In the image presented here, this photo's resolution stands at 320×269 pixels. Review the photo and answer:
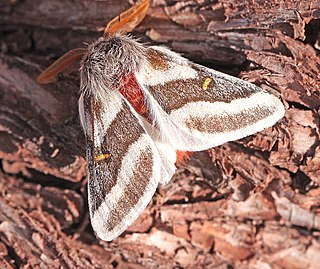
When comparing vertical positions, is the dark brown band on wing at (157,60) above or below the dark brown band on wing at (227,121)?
above

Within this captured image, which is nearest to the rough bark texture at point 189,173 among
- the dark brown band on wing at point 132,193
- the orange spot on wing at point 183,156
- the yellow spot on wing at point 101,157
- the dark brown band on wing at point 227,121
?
the orange spot on wing at point 183,156

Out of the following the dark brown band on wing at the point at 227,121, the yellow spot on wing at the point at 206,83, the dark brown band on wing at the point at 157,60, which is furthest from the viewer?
the dark brown band on wing at the point at 157,60

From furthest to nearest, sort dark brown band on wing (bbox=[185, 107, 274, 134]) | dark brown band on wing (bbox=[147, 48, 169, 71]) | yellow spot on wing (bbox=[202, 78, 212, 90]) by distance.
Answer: dark brown band on wing (bbox=[147, 48, 169, 71])
yellow spot on wing (bbox=[202, 78, 212, 90])
dark brown band on wing (bbox=[185, 107, 274, 134])

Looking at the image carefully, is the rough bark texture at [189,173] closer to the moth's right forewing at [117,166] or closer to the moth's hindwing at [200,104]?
the moth's hindwing at [200,104]

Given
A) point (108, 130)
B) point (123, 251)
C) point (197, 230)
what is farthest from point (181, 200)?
point (108, 130)

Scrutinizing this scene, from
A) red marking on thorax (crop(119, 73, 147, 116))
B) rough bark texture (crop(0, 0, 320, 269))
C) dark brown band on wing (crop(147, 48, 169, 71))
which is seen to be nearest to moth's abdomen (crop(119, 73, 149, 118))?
red marking on thorax (crop(119, 73, 147, 116))

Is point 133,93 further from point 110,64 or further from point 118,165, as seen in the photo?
point 118,165

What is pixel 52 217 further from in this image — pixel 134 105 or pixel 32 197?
pixel 134 105

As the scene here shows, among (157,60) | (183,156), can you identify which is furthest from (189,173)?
(157,60)

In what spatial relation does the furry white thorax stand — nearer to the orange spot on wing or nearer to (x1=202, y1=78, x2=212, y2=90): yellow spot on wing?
(x1=202, y1=78, x2=212, y2=90): yellow spot on wing
